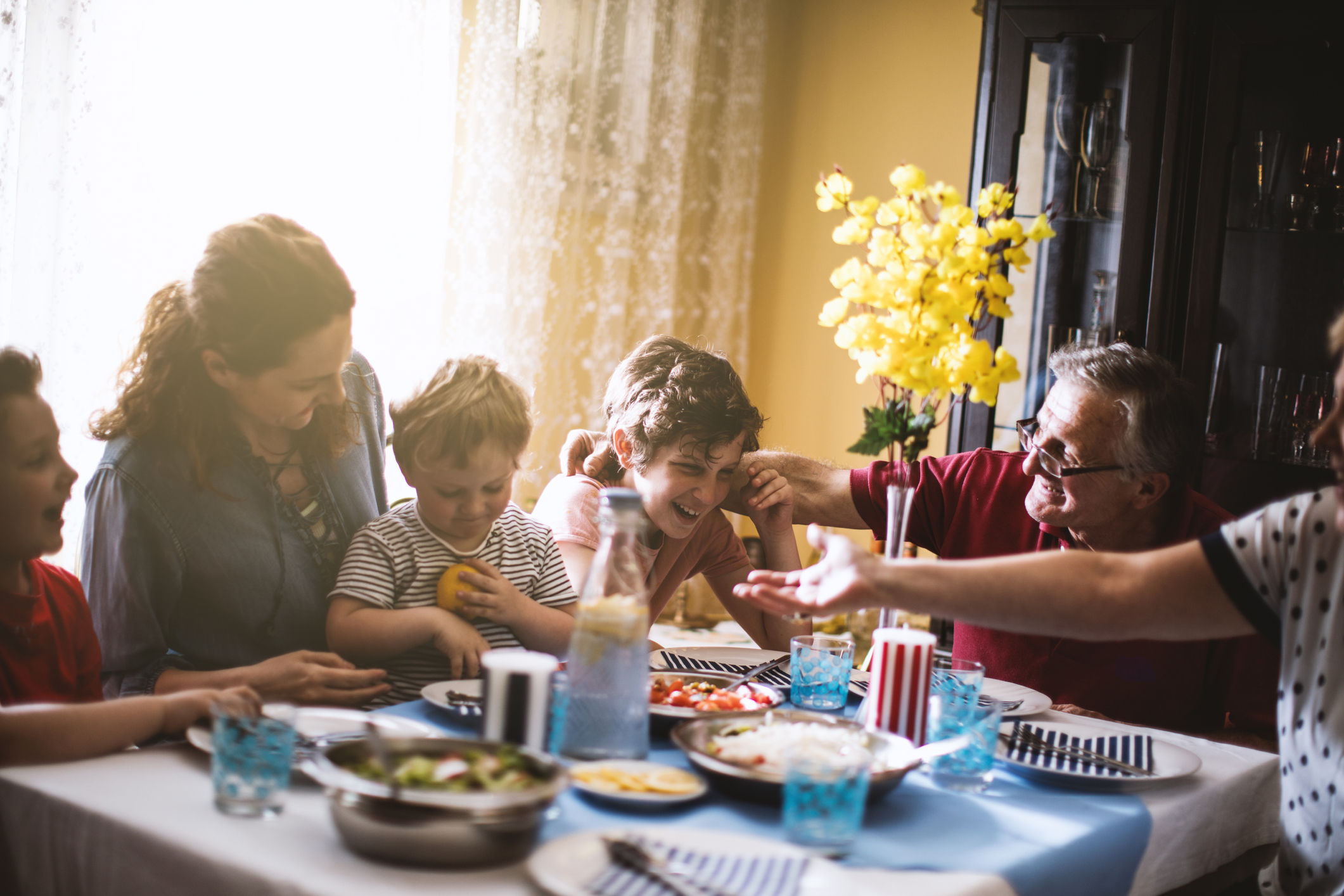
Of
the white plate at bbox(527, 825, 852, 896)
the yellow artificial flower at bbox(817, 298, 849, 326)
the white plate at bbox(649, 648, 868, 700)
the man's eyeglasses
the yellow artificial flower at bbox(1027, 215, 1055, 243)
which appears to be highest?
the yellow artificial flower at bbox(1027, 215, 1055, 243)

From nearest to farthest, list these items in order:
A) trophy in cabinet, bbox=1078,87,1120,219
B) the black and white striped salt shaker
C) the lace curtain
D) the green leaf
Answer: the black and white striped salt shaker < the green leaf < trophy in cabinet, bbox=1078,87,1120,219 < the lace curtain

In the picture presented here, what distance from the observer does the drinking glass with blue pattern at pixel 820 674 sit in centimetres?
141

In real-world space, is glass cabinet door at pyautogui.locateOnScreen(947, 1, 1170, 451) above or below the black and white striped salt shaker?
above

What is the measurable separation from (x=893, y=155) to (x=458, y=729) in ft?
10.0

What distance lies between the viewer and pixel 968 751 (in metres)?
1.14

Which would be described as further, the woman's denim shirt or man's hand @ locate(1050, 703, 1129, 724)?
man's hand @ locate(1050, 703, 1129, 724)

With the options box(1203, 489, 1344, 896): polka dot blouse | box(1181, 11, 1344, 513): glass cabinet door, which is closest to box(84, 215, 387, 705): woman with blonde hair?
box(1203, 489, 1344, 896): polka dot blouse

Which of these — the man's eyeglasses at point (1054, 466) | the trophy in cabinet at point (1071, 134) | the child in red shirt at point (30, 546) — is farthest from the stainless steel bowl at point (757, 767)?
the trophy in cabinet at point (1071, 134)

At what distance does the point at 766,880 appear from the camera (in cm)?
85

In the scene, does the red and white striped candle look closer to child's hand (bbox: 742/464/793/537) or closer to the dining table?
the dining table

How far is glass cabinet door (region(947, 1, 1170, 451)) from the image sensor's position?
8.71ft

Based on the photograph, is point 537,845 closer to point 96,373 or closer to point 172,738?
point 172,738

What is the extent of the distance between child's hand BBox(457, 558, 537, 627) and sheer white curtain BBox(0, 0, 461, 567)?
2.11 feet

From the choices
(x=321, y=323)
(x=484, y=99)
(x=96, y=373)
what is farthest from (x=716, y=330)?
(x=321, y=323)
